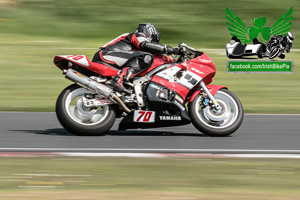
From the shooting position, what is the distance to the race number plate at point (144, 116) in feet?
28.6

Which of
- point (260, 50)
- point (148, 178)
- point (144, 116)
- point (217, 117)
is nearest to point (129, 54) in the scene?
point (144, 116)

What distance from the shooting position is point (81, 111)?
865 cm

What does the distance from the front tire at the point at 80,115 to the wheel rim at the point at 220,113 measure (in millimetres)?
1197

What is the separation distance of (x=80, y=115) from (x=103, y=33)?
65.9ft

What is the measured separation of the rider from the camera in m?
8.69

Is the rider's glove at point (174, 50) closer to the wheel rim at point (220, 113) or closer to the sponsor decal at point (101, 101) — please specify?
the wheel rim at point (220, 113)

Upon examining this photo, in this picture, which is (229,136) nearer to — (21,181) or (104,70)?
(104,70)

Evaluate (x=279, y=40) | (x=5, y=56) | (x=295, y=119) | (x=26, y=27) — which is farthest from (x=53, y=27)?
(x=295, y=119)

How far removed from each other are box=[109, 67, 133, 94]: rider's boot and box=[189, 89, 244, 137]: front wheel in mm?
922

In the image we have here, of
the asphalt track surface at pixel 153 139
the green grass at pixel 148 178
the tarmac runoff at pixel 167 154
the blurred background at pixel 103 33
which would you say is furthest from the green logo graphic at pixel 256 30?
the green grass at pixel 148 178

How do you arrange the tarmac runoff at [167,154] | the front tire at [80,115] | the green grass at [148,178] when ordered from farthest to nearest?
the front tire at [80,115]
the tarmac runoff at [167,154]
the green grass at [148,178]

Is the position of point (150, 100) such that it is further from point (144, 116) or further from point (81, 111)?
point (81, 111)

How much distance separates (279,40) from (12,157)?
15.7m

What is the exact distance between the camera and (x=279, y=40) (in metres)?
21.5
